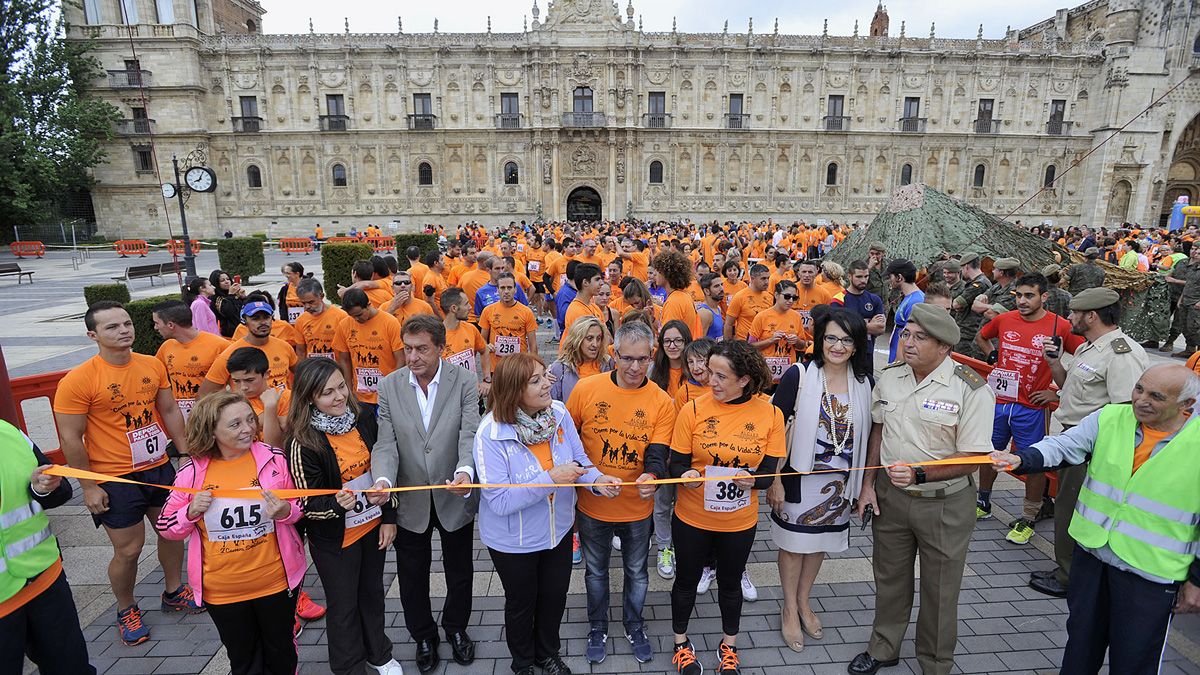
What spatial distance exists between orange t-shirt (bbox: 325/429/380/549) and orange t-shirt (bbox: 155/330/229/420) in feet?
7.00

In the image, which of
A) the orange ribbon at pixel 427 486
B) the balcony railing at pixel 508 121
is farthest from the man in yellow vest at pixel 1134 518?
the balcony railing at pixel 508 121

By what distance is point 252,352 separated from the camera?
3686 mm

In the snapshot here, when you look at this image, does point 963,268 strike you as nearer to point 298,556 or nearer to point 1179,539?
point 1179,539

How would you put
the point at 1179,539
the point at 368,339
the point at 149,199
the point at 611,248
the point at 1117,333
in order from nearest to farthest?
the point at 1179,539 < the point at 1117,333 < the point at 368,339 < the point at 611,248 < the point at 149,199

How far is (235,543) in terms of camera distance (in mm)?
2928

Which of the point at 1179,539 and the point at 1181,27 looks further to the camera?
the point at 1181,27

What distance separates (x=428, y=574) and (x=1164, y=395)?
3.99m

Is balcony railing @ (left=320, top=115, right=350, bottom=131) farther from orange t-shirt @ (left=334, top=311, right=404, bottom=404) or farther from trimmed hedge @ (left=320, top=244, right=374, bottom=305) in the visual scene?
orange t-shirt @ (left=334, top=311, right=404, bottom=404)

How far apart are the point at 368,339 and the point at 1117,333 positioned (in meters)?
6.21

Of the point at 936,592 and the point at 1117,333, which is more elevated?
the point at 1117,333

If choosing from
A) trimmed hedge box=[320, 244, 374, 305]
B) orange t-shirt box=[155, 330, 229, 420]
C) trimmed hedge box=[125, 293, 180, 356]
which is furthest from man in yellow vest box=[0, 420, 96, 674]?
trimmed hedge box=[320, 244, 374, 305]

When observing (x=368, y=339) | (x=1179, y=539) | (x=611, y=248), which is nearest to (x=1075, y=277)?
(x=611, y=248)

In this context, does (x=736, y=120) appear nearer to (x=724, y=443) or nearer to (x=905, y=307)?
(x=905, y=307)

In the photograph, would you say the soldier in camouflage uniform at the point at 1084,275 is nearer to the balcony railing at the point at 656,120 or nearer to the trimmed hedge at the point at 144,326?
the trimmed hedge at the point at 144,326
